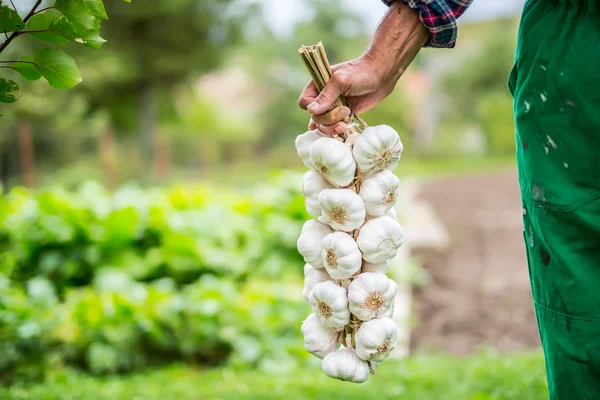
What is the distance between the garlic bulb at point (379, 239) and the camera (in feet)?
5.06

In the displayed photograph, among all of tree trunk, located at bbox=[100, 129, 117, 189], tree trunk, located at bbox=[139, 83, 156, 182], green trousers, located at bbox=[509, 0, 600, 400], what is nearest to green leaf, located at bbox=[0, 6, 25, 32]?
green trousers, located at bbox=[509, 0, 600, 400]

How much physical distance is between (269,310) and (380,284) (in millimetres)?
3177

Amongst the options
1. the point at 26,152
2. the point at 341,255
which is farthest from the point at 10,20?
the point at 26,152

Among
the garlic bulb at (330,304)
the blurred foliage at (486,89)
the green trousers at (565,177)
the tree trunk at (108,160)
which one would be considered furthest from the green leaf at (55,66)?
the blurred foliage at (486,89)

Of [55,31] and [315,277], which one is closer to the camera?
[55,31]

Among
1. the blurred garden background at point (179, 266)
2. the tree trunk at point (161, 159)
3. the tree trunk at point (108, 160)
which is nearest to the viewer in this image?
the blurred garden background at point (179, 266)

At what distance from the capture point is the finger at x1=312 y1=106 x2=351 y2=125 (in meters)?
1.53

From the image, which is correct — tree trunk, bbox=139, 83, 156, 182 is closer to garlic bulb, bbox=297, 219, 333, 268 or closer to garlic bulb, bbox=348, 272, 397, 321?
garlic bulb, bbox=297, 219, 333, 268

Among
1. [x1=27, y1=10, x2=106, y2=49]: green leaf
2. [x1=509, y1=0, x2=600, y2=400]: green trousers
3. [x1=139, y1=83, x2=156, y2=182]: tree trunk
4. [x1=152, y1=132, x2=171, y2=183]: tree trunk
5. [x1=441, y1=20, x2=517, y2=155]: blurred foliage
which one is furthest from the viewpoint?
[x1=441, y1=20, x2=517, y2=155]: blurred foliage

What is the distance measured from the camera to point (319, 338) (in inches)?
63.7

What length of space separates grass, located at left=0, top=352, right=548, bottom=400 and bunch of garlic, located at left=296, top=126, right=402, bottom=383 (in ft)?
5.18

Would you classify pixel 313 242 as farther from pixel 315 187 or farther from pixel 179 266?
pixel 179 266

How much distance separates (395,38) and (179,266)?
3.65 m

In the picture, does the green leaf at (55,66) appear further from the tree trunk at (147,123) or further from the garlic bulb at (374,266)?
the tree trunk at (147,123)
